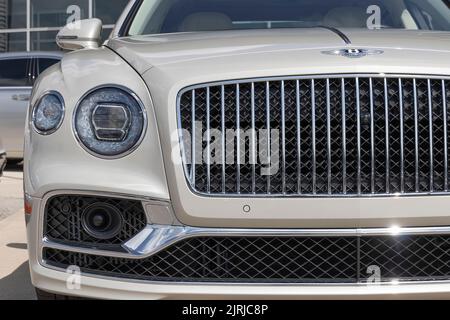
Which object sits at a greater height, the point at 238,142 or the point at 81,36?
the point at 81,36

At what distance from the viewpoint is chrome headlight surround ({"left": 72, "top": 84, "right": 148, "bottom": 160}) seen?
2.18 m

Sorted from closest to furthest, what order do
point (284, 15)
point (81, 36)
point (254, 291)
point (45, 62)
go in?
1. point (254, 291)
2. point (81, 36)
3. point (284, 15)
4. point (45, 62)

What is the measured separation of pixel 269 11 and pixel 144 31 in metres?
0.74

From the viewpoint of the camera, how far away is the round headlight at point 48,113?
2.26m

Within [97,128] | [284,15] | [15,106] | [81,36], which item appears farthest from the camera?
[15,106]

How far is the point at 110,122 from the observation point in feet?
7.29

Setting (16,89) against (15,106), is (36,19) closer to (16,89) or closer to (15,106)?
(16,89)

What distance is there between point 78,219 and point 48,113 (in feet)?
1.35

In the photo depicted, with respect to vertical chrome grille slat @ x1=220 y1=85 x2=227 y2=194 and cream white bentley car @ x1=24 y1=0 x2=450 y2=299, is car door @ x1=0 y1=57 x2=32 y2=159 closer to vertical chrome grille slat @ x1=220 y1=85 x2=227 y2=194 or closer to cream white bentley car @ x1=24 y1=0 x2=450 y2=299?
cream white bentley car @ x1=24 y1=0 x2=450 y2=299

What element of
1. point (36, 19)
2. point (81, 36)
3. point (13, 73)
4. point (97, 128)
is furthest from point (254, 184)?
point (36, 19)

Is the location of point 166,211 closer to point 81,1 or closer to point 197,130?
point 197,130

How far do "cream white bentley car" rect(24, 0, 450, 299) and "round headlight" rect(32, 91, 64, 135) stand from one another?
0.09ft

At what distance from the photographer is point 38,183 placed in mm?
2199

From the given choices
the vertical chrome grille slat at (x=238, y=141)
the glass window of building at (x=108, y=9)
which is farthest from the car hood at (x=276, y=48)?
the glass window of building at (x=108, y=9)
